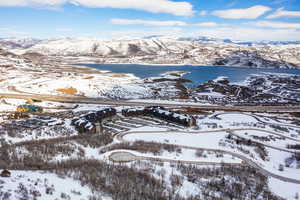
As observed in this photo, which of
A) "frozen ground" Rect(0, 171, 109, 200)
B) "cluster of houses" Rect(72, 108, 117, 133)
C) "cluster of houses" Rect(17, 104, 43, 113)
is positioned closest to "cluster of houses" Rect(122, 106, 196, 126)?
"cluster of houses" Rect(72, 108, 117, 133)

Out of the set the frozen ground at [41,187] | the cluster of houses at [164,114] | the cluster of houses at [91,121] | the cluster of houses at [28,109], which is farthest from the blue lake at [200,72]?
the frozen ground at [41,187]

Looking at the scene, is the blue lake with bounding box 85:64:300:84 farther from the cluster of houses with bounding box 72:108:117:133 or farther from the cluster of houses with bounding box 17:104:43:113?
the cluster of houses with bounding box 72:108:117:133

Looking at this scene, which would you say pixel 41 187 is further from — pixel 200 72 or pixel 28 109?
pixel 200 72

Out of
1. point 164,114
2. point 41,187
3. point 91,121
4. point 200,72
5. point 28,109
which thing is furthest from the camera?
point 200,72

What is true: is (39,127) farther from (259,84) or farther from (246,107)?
(259,84)

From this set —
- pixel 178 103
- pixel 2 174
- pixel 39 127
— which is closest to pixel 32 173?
pixel 2 174

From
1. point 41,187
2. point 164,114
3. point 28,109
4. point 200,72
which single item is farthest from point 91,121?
point 200,72
